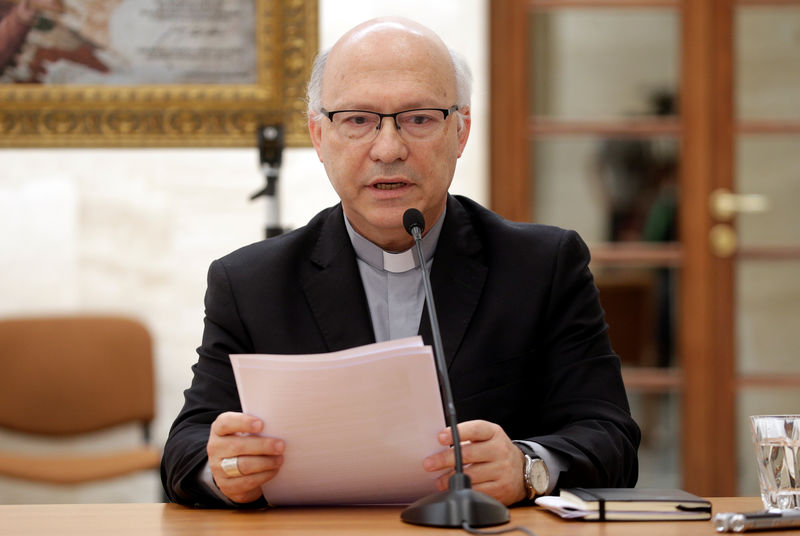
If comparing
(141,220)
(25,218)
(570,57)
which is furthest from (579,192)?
(25,218)

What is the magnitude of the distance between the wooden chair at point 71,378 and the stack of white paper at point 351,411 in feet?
8.32

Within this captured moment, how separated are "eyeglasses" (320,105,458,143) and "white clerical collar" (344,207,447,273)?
0.23 metres

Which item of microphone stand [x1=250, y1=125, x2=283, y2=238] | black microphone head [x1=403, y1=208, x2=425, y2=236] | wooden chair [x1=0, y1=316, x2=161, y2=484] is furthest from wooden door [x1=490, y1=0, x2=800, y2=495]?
black microphone head [x1=403, y1=208, x2=425, y2=236]

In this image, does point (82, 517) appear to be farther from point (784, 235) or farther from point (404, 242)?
point (784, 235)

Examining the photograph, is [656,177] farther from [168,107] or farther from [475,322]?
[475,322]

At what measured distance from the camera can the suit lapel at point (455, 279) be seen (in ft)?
6.09

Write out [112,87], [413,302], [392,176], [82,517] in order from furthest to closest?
[112,87] < [413,302] < [392,176] < [82,517]

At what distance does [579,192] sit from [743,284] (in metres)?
0.77

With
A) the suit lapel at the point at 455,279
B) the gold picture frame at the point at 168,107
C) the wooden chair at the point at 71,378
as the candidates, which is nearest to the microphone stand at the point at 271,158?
the gold picture frame at the point at 168,107

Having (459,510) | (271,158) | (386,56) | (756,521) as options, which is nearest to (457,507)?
(459,510)

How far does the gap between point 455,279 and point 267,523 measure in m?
0.68

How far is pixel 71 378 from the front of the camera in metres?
3.82

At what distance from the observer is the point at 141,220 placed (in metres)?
4.06

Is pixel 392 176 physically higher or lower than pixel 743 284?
higher
